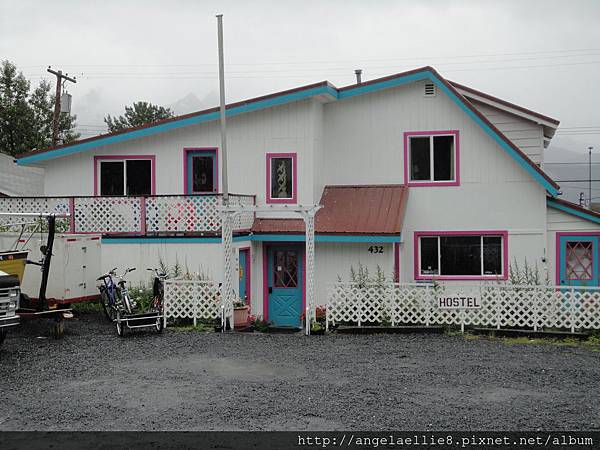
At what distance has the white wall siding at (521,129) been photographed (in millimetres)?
21484

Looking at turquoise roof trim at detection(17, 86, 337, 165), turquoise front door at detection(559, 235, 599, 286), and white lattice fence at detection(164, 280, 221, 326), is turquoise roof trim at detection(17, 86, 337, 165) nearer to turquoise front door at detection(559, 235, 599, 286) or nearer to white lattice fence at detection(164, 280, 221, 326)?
white lattice fence at detection(164, 280, 221, 326)

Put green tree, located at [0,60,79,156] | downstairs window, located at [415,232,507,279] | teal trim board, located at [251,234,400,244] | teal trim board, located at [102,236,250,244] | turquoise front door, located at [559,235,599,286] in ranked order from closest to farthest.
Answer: teal trim board, located at [251,234,400,244] → teal trim board, located at [102,236,250,244] → turquoise front door, located at [559,235,599,286] → downstairs window, located at [415,232,507,279] → green tree, located at [0,60,79,156]

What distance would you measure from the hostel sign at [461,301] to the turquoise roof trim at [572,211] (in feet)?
15.2

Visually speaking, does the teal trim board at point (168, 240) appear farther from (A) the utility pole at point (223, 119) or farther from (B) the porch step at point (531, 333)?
(B) the porch step at point (531, 333)

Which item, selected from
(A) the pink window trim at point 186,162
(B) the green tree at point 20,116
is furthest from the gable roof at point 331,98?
(B) the green tree at point 20,116

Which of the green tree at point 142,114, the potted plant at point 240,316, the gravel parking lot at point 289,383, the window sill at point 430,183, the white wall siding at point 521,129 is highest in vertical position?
the green tree at point 142,114

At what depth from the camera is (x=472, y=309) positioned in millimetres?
16078

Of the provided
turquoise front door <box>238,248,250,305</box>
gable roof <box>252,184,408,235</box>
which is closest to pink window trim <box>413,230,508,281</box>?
gable roof <box>252,184,408,235</box>

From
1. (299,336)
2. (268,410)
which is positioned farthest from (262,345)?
(268,410)

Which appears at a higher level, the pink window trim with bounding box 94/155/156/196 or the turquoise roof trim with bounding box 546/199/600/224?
the pink window trim with bounding box 94/155/156/196

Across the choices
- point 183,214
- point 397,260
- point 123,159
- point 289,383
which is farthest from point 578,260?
point 123,159

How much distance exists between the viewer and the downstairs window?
19453mm

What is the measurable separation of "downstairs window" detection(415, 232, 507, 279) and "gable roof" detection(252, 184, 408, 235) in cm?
132

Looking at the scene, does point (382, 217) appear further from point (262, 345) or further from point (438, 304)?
point (262, 345)
